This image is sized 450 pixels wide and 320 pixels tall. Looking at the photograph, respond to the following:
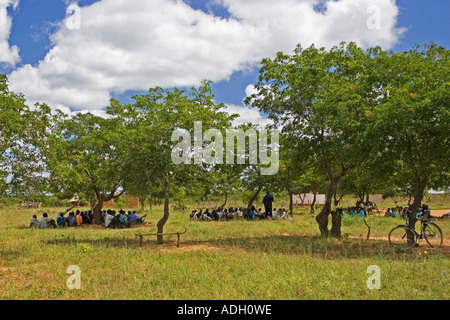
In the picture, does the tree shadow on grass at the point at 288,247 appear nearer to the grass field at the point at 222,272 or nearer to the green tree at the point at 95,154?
the grass field at the point at 222,272

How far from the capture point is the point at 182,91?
17172 mm

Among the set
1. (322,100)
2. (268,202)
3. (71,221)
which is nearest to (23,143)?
(322,100)

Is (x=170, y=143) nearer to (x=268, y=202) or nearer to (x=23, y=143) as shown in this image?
(x=23, y=143)

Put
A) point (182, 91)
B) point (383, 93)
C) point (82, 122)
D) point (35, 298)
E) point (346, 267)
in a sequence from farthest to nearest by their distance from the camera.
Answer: point (82, 122) → point (182, 91) → point (383, 93) → point (346, 267) → point (35, 298)

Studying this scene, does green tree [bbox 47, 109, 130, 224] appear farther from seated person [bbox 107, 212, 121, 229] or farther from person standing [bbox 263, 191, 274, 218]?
person standing [bbox 263, 191, 274, 218]

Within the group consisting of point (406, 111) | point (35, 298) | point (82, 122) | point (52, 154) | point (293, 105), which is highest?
point (82, 122)

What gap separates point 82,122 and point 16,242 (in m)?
15.1

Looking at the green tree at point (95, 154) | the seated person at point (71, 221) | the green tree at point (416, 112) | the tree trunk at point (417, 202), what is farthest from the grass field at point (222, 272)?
the seated person at point (71, 221)

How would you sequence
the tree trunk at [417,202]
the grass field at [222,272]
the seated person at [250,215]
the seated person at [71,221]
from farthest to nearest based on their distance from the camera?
the seated person at [250,215], the seated person at [71,221], the tree trunk at [417,202], the grass field at [222,272]

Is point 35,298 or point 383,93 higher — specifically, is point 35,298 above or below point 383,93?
below

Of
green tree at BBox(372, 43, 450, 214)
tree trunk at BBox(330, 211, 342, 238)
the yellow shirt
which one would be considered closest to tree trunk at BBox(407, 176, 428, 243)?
green tree at BBox(372, 43, 450, 214)

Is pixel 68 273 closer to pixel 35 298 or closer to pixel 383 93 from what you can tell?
pixel 35 298

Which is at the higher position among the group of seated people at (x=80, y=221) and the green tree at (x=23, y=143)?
the green tree at (x=23, y=143)

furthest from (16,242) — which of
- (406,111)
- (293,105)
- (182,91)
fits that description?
(406,111)
